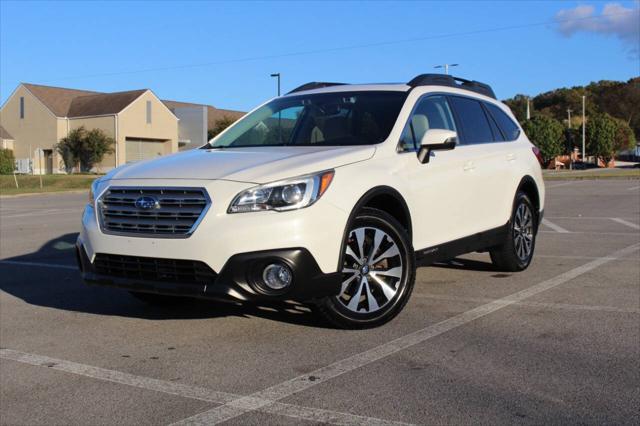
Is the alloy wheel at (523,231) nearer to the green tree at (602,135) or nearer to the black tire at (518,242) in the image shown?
the black tire at (518,242)

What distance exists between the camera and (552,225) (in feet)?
41.1

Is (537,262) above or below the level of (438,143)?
below

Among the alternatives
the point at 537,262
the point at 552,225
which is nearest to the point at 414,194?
the point at 537,262

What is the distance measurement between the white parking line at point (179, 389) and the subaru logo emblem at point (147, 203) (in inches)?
42.6

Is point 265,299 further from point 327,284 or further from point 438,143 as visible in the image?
point 438,143

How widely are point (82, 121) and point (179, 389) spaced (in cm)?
5981

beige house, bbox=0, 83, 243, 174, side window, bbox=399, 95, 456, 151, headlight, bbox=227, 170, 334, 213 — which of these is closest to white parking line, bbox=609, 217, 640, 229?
side window, bbox=399, 95, 456, 151

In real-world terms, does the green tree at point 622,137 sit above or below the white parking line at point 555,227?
above

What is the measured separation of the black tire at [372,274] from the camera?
4922 millimetres

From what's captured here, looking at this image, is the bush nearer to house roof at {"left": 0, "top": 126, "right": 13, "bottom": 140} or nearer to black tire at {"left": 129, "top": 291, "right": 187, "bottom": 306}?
house roof at {"left": 0, "top": 126, "right": 13, "bottom": 140}

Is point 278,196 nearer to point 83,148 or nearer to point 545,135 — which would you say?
point 83,148

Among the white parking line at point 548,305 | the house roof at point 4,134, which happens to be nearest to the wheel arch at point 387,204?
the white parking line at point 548,305

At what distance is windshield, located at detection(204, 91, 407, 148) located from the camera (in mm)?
5727

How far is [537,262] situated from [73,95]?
61873mm
